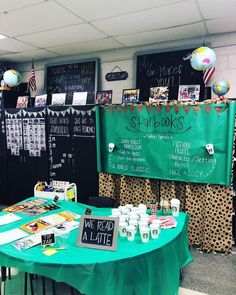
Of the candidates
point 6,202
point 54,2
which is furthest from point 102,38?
point 6,202

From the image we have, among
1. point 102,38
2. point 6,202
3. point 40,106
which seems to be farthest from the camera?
point 6,202

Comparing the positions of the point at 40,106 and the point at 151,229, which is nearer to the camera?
the point at 151,229

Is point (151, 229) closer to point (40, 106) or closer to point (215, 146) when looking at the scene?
point (215, 146)

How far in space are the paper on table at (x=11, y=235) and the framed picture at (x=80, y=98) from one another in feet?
8.75

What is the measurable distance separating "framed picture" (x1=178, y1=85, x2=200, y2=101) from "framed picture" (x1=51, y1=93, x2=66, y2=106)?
204 cm

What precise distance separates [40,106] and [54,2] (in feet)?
7.51

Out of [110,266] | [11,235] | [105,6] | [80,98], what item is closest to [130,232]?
[110,266]

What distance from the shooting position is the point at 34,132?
15.6 ft

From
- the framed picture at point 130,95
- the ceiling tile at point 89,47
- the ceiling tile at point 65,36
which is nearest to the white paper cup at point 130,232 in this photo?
the framed picture at point 130,95

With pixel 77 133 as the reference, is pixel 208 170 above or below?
below

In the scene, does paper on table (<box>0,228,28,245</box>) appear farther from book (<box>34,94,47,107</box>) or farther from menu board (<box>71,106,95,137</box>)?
book (<box>34,94,47,107</box>)

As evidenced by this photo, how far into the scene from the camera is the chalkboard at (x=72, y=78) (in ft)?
14.9

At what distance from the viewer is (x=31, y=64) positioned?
5199 millimetres

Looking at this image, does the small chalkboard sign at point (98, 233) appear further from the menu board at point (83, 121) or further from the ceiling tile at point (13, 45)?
the ceiling tile at point (13, 45)
